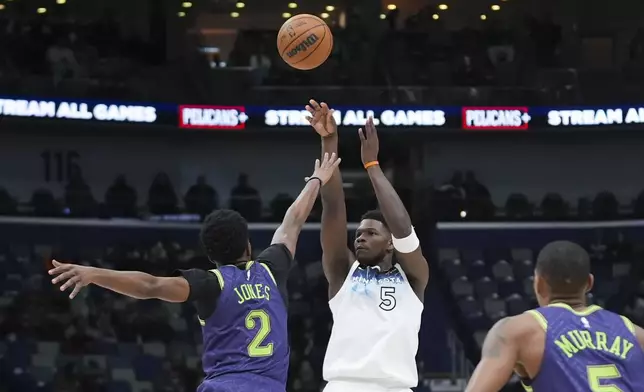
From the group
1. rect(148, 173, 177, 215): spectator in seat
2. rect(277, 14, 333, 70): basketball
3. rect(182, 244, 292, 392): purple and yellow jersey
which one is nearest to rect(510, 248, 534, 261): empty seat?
rect(148, 173, 177, 215): spectator in seat

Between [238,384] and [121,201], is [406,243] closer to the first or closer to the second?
[238,384]

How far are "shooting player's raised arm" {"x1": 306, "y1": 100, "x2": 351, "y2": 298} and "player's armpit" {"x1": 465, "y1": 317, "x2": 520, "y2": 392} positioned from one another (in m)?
2.22

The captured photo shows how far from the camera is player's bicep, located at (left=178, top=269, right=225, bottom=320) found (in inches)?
182

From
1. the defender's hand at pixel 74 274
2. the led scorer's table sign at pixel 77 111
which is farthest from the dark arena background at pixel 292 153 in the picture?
the defender's hand at pixel 74 274

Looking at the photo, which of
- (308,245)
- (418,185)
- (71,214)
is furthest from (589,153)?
(71,214)

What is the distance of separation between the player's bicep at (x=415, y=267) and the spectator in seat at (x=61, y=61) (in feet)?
31.9

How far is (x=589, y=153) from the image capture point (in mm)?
18453

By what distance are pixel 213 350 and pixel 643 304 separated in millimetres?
11447

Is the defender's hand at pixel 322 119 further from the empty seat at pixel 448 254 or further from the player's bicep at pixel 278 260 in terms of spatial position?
the empty seat at pixel 448 254

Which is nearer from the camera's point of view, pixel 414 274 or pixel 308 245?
pixel 414 274

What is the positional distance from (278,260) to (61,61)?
10.7 metres

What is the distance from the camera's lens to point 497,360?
3633 mm

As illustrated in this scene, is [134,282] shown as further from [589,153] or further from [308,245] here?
[589,153]

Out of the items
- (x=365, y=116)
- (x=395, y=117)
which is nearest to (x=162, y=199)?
(x=365, y=116)
